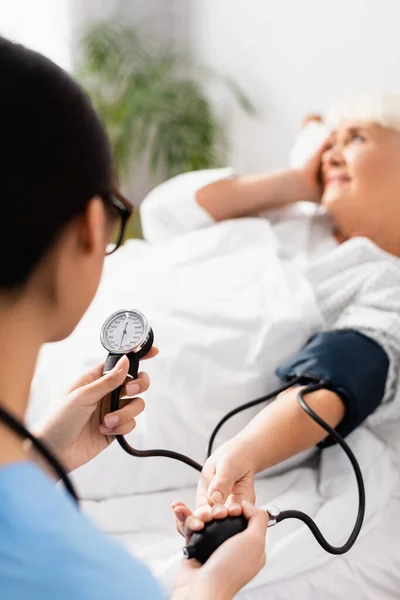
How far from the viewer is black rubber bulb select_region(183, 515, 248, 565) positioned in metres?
0.68

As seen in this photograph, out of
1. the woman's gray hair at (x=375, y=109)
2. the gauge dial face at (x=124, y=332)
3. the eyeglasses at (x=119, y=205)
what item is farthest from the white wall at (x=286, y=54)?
the eyeglasses at (x=119, y=205)

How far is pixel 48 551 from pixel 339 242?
109 centimetres

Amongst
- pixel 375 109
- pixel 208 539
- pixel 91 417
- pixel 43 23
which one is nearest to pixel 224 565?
pixel 208 539

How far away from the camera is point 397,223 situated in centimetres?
141

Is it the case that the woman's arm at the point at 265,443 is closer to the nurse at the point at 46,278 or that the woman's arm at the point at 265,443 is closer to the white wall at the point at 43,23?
the nurse at the point at 46,278

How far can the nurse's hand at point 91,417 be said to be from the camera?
2.77ft

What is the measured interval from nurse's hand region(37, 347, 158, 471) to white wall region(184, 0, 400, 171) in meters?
1.15

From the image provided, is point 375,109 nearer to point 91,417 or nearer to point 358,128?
point 358,128

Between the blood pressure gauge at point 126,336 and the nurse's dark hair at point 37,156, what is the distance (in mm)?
319

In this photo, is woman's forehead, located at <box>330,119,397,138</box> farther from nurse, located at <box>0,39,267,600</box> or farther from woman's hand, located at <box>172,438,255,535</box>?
nurse, located at <box>0,39,267,600</box>

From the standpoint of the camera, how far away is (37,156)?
0.52 m

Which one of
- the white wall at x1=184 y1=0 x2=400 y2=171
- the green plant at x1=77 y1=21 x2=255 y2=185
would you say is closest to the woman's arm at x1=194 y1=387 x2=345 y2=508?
the white wall at x1=184 y1=0 x2=400 y2=171

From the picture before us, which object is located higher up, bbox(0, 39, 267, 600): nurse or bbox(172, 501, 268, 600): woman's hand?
bbox(0, 39, 267, 600): nurse

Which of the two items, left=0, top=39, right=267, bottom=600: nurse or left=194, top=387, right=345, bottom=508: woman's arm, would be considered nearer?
left=0, top=39, right=267, bottom=600: nurse
